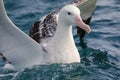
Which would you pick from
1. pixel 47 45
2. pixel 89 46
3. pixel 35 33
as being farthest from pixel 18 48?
pixel 89 46

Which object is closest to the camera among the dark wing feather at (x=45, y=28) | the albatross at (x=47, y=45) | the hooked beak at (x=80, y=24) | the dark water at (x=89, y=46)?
the hooked beak at (x=80, y=24)

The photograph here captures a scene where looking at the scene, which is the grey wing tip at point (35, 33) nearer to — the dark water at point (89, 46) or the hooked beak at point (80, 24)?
the dark water at point (89, 46)

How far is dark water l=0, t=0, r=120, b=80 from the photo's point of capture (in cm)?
850

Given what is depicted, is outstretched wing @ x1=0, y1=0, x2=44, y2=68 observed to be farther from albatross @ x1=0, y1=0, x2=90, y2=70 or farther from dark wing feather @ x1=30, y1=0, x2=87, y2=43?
dark wing feather @ x1=30, y1=0, x2=87, y2=43

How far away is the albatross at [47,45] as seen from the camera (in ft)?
27.3

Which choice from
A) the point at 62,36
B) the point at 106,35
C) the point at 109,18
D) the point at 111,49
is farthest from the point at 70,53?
the point at 109,18

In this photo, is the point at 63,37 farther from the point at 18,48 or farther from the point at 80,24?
the point at 18,48

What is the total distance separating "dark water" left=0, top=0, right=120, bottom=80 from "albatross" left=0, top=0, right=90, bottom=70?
0.15m

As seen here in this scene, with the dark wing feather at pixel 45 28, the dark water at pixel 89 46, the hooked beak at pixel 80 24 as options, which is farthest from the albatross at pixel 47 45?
the dark wing feather at pixel 45 28

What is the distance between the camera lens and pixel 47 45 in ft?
28.7

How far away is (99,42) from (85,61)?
1.32 meters

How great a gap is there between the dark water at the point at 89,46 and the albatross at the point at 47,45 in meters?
0.15

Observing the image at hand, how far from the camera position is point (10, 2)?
508 inches

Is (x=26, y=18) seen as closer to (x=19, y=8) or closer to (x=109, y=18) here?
(x=19, y=8)
